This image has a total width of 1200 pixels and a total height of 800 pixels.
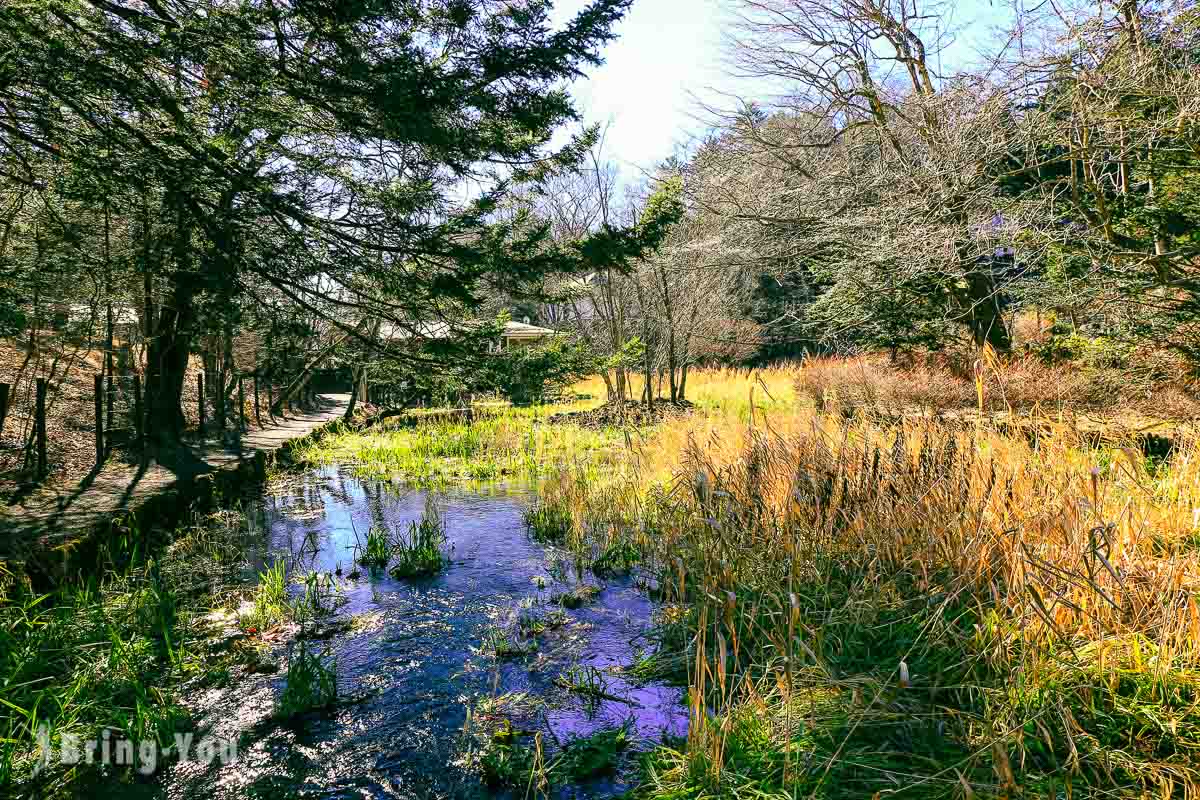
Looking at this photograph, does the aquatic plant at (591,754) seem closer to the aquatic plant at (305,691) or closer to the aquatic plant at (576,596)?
the aquatic plant at (305,691)

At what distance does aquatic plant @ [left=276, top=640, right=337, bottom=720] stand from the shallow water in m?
0.06

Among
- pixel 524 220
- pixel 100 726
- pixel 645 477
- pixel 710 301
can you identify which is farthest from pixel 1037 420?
pixel 710 301

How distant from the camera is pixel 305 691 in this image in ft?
10.5

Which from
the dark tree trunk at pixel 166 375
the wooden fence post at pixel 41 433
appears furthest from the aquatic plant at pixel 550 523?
the wooden fence post at pixel 41 433

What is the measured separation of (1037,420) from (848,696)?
9.13 ft

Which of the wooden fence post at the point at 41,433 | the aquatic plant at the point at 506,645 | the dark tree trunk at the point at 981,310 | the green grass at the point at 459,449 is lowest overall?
the aquatic plant at the point at 506,645

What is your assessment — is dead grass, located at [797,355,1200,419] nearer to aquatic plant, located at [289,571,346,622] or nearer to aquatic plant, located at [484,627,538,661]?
aquatic plant, located at [484,627,538,661]

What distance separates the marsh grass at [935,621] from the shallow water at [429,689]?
368 mm

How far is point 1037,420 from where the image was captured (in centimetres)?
461

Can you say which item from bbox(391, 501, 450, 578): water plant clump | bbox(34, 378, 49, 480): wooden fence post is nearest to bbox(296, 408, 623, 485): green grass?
bbox(391, 501, 450, 578): water plant clump

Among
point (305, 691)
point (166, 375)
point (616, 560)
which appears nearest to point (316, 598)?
point (305, 691)

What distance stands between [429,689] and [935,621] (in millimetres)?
2426

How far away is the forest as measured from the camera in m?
2.69

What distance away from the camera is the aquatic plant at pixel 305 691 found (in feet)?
10.4
